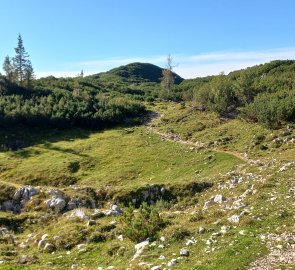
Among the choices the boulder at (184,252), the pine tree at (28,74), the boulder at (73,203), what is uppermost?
the pine tree at (28,74)

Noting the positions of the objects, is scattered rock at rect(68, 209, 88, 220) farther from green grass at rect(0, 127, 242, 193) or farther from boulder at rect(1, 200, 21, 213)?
green grass at rect(0, 127, 242, 193)

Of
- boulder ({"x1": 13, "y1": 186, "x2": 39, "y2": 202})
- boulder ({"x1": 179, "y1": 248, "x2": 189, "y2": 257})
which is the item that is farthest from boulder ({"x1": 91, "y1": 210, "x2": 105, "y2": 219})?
boulder ({"x1": 13, "y1": 186, "x2": 39, "y2": 202})

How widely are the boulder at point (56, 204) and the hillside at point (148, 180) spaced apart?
0.40 feet

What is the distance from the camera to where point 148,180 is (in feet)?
140

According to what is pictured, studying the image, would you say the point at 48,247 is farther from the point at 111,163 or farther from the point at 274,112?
the point at 274,112

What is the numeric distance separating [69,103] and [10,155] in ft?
94.1

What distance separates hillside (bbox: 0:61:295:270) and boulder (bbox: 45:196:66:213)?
123mm

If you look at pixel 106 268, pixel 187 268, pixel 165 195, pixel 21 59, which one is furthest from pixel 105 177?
pixel 21 59

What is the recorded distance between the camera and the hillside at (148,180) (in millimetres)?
17562

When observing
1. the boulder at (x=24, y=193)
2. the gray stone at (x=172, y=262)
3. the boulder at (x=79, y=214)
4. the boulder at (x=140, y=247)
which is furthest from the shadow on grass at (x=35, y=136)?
the gray stone at (x=172, y=262)

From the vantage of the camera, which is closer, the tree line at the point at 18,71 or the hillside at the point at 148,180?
the hillside at the point at 148,180

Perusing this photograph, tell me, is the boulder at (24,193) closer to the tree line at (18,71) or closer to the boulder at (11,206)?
the boulder at (11,206)

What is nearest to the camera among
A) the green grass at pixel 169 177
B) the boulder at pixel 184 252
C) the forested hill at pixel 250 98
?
the boulder at pixel 184 252

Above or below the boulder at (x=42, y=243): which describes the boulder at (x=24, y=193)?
below
